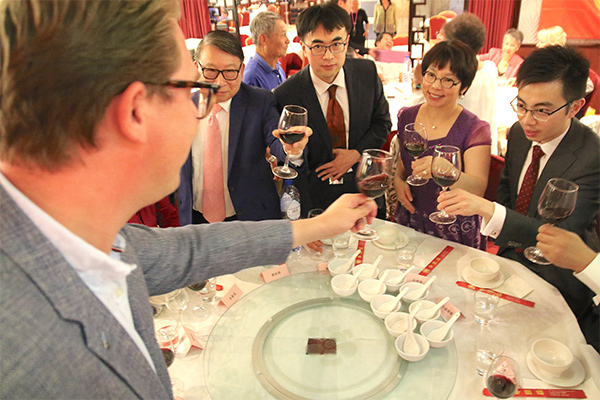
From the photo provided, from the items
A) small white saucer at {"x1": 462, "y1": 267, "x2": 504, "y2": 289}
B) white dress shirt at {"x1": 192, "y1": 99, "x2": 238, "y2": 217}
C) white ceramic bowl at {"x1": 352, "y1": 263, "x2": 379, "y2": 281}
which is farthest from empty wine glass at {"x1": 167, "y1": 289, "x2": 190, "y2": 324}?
small white saucer at {"x1": 462, "y1": 267, "x2": 504, "y2": 289}

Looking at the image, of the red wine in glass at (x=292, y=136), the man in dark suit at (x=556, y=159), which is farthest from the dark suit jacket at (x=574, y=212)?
the red wine in glass at (x=292, y=136)

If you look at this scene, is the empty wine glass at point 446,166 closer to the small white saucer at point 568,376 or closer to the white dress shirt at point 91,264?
the small white saucer at point 568,376

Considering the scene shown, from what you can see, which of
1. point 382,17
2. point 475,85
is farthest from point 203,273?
point 382,17

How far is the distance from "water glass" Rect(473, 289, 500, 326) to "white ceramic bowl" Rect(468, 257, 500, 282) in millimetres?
140

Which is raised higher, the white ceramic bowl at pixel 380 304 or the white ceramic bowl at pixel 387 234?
the white ceramic bowl at pixel 387 234

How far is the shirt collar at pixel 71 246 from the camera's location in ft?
2.29

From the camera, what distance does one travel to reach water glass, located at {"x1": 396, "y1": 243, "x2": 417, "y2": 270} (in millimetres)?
1774

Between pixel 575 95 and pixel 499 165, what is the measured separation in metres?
0.59

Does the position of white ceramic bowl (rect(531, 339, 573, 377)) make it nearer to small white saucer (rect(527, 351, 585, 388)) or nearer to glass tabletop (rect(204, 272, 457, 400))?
small white saucer (rect(527, 351, 585, 388))

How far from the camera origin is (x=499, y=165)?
95.1 inches

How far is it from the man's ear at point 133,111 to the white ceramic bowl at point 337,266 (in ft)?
3.80

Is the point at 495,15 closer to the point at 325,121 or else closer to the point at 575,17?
the point at 575,17

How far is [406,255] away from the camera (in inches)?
70.4

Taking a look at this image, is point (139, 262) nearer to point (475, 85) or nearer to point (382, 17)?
point (475, 85)
